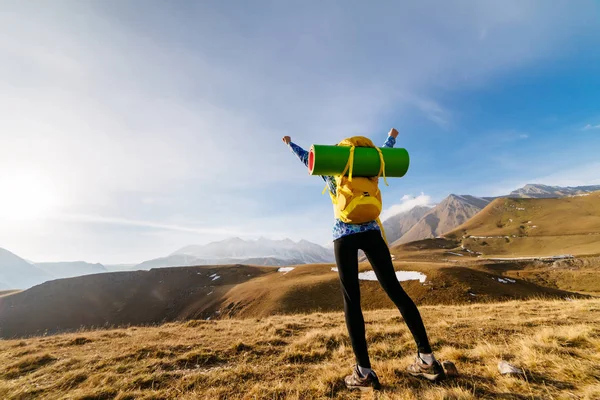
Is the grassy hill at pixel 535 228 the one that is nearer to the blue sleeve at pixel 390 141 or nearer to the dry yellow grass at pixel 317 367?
the dry yellow grass at pixel 317 367

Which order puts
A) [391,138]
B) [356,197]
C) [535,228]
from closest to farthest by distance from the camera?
[356,197], [391,138], [535,228]

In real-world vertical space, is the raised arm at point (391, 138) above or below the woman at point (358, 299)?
above

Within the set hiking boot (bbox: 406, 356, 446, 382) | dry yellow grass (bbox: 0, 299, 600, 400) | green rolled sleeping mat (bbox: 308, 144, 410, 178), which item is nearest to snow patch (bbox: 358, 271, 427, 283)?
dry yellow grass (bbox: 0, 299, 600, 400)

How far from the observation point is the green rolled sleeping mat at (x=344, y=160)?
12.7 ft

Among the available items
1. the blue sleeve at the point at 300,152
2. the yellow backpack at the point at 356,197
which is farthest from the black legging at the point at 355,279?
the blue sleeve at the point at 300,152

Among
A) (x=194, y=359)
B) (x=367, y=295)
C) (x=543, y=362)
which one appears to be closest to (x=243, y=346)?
(x=194, y=359)

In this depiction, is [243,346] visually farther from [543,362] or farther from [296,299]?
[296,299]

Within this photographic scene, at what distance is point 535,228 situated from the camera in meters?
125

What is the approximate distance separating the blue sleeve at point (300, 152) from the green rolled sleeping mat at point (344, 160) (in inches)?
23.1

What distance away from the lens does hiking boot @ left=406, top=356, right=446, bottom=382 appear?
3.50 m

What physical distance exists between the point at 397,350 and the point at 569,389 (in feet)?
9.18

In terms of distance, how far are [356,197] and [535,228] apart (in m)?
169

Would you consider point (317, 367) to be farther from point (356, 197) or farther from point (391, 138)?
point (391, 138)

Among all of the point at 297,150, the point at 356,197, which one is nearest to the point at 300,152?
the point at 297,150
